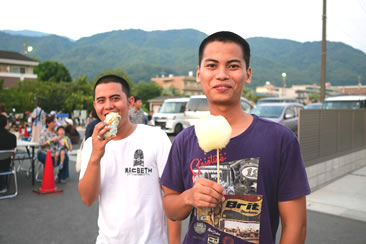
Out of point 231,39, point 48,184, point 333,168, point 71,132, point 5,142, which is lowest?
point 48,184

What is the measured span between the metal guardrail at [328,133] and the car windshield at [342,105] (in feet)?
18.4

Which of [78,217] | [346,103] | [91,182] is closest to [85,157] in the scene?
[91,182]

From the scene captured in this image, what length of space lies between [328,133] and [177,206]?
26.7ft

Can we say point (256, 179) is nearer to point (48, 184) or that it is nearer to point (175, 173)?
point (175, 173)

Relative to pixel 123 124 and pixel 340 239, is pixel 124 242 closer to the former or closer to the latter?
pixel 123 124

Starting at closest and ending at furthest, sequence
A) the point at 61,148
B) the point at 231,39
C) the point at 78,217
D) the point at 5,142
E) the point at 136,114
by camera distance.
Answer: the point at 231,39
the point at 78,217
the point at 5,142
the point at 61,148
the point at 136,114

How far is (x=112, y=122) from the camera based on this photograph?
231 centimetres

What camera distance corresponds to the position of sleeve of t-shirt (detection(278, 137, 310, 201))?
5.15ft

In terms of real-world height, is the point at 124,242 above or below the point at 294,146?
below

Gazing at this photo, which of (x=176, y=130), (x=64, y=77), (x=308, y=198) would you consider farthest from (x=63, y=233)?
(x=64, y=77)

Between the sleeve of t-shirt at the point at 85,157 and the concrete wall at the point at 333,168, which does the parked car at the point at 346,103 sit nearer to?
the concrete wall at the point at 333,168

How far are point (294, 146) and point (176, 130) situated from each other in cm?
1879

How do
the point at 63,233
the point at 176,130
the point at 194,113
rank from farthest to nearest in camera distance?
the point at 176,130 → the point at 194,113 → the point at 63,233

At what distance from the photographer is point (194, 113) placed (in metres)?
18.6
